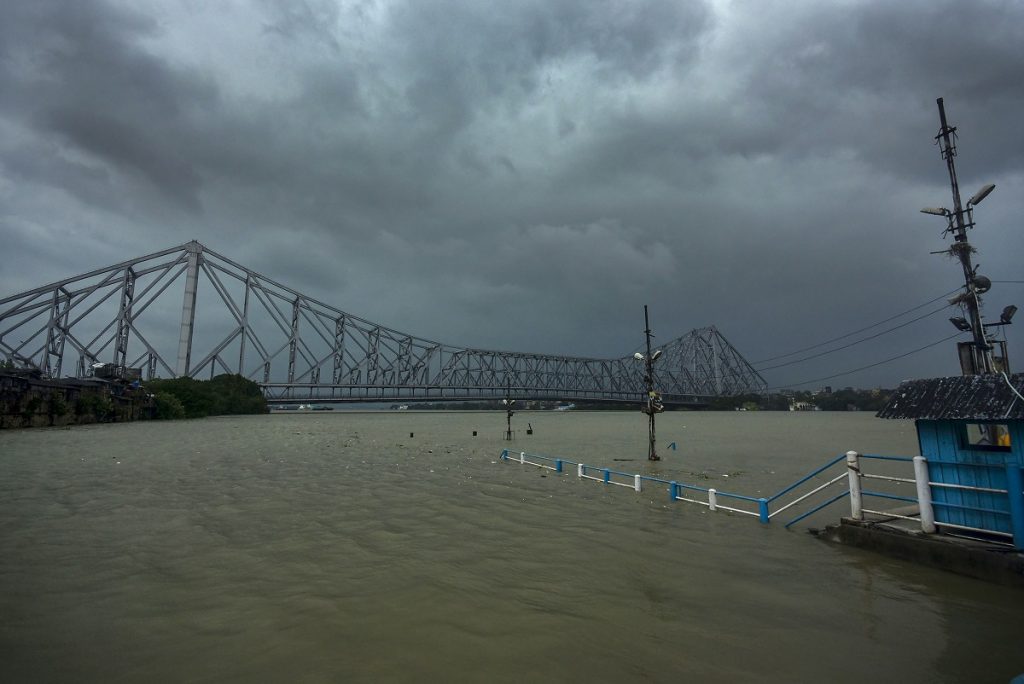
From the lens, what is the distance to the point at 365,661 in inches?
176

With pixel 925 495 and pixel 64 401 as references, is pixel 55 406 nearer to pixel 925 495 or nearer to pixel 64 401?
pixel 64 401

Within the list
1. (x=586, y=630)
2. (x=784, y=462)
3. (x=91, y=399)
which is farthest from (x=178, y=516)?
(x=91, y=399)

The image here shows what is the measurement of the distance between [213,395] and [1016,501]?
88.5 m

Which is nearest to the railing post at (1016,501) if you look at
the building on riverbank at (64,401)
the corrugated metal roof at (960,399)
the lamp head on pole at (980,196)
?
the corrugated metal roof at (960,399)

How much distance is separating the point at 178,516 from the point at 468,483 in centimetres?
774

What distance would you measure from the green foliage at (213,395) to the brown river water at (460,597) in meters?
67.3

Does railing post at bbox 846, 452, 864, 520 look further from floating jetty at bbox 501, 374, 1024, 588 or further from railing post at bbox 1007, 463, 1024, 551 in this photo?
railing post at bbox 1007, 463, 1024, 551

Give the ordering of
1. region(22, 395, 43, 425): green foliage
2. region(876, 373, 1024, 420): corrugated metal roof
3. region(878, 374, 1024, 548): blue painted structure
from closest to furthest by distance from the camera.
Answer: region(878, 374, 1024, 548): blue painted structure < region(876, 373, 1024, 420): corrugated metal roof < region(22, 395, 43, 425): green foliage

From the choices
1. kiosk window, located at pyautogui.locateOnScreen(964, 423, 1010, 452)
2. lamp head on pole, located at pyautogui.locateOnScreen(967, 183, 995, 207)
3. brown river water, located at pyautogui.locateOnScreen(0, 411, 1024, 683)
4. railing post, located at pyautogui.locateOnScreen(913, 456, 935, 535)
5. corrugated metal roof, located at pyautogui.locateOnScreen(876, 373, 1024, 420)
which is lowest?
brown river water, located at pyautogui.locateOnScreen(0, 411, 1024, 683)

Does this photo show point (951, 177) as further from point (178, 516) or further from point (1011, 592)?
point (178, 516)

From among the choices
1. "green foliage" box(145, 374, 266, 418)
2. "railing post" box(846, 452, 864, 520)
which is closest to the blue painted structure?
"railing post" box(846, 452, 864, 520)

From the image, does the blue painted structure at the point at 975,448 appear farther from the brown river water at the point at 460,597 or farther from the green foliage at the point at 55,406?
the green foliage at the point at 55,406

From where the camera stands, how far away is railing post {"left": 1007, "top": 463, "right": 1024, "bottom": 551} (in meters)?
6.67

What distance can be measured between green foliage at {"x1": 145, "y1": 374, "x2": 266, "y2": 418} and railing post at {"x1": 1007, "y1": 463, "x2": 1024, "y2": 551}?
7753cm
